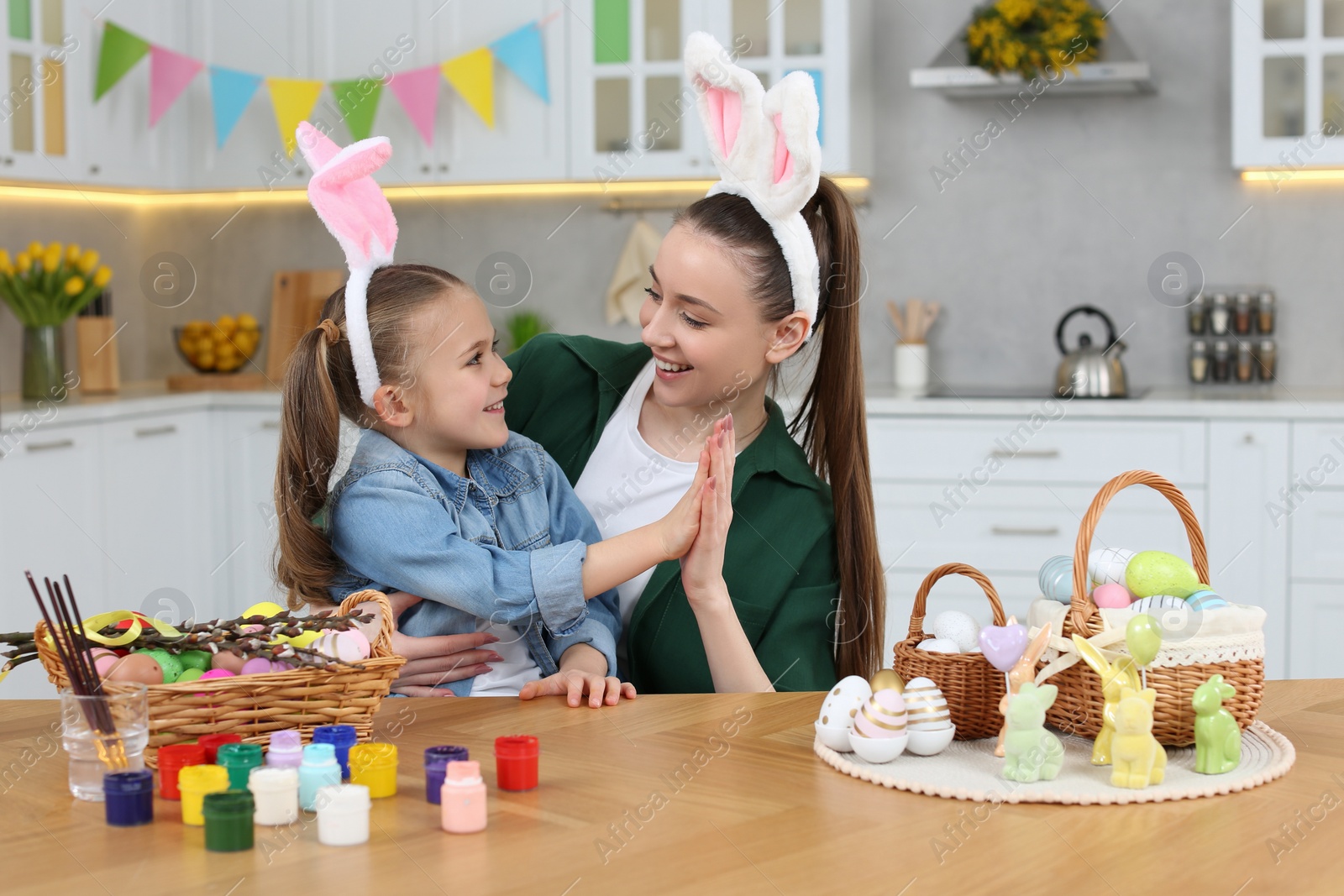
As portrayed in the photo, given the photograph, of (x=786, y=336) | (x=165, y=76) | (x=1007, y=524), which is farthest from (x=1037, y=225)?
(x=165, y=76)

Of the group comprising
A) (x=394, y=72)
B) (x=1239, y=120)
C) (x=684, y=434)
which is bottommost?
(x=684, y=434)

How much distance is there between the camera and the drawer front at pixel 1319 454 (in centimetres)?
338

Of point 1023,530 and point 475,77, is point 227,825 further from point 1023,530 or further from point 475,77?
point 475,77

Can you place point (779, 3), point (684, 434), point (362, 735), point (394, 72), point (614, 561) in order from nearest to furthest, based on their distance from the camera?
1. point (362, 735)
2. point (614, 561)
3. point (684, 434)
4. point (779, 3)
5. point (394, 72)

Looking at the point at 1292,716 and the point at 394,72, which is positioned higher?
the point at 394,72

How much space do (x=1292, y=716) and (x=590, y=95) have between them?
308cm

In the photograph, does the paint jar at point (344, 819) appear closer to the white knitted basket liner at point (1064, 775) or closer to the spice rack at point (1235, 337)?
the white knitted basket liner at point (1064, 775)

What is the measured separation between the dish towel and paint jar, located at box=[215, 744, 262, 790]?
10.8 feet

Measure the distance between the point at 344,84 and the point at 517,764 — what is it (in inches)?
135

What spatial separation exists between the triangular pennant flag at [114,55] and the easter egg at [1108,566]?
3.54 m

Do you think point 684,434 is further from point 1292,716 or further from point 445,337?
point 1292,716

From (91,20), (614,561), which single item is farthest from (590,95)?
(614,561)

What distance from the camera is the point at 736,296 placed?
178cm

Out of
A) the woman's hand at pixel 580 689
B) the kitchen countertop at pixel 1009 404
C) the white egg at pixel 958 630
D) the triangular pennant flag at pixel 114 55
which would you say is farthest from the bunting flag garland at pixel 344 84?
the white egg at pixel 958 630
